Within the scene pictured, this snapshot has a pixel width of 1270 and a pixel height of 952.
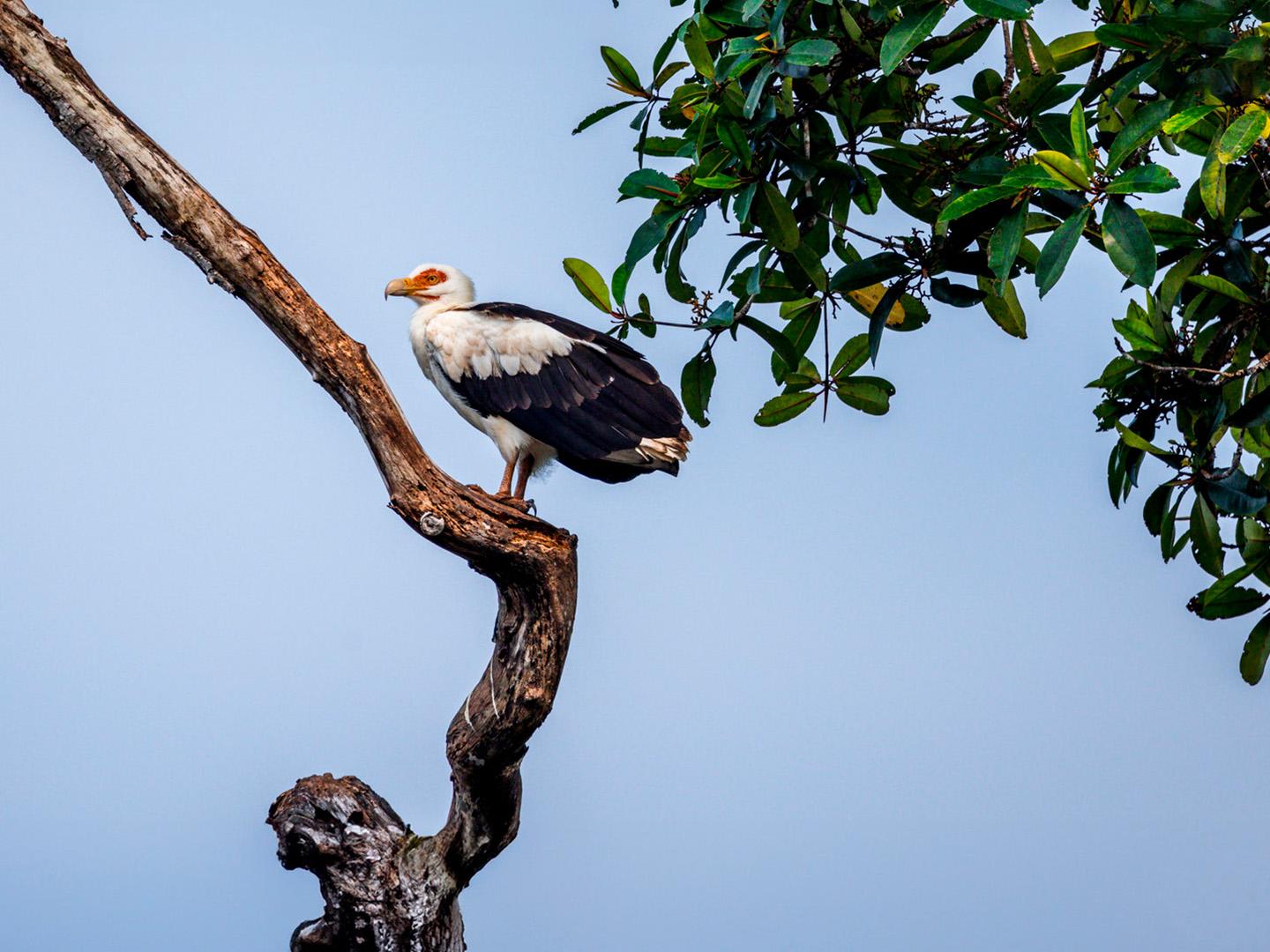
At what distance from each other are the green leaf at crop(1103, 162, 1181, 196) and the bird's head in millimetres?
3861

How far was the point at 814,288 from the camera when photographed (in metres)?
5.14

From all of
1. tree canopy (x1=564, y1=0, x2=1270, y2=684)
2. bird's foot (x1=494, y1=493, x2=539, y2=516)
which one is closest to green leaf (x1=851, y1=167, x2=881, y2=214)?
tree canopy (x1=564, y1=0, x2=1270, y2=684)

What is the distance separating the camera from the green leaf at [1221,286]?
13.5 ft

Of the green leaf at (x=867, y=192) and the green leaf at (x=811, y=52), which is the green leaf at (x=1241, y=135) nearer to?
the green leaf at (x=811, y=52)

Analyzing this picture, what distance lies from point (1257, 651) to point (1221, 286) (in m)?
1.66

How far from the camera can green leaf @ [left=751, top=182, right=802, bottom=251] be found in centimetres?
453

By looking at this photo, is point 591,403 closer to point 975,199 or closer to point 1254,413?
point 975,199

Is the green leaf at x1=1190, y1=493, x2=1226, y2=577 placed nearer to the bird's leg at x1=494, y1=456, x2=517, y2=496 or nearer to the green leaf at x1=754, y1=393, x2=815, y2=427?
the green leaf at x1=754, y1=393, x2=815, y2=427

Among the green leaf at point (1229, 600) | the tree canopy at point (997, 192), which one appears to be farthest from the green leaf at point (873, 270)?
the green leaf at point (1229, 600)

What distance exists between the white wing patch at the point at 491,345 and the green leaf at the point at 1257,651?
10.1ft

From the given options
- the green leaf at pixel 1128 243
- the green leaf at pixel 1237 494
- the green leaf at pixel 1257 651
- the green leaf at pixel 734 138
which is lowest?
the green leaf at pixel 1257 651

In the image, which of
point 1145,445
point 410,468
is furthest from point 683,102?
point 1145,445

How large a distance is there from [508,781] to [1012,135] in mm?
3118

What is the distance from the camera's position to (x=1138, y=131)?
12.3 feet
